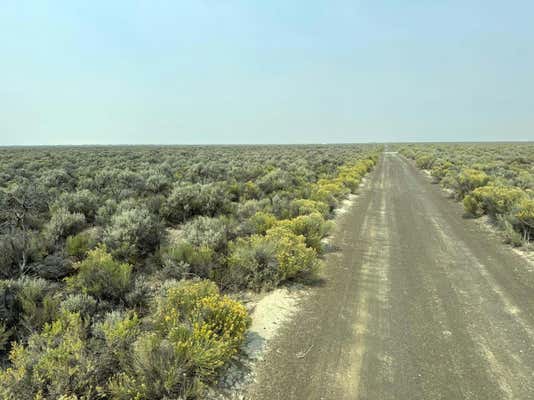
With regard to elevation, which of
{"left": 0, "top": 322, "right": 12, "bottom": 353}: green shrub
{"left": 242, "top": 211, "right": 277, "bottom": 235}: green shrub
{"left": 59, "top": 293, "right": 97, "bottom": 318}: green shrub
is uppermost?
{"left": 242, "top": 211, "right": 277, "bottom": 235}: green shrub

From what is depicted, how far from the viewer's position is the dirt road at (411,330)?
11.1 feet

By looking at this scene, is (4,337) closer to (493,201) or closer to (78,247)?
(78,247)

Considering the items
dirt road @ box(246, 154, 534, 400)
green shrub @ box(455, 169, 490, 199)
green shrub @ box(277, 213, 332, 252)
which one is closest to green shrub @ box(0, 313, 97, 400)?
dirt road @ box(246, 154, 534, 400)

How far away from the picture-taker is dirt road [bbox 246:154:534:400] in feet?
11.1

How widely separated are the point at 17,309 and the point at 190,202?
6.60 meters

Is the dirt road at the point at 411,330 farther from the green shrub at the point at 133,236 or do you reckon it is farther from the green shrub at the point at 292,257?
the green shrub at the point at 133,236

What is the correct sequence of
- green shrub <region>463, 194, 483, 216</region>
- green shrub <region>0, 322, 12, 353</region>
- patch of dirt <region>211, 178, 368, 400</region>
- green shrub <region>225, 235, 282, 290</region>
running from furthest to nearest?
1. green shrub <region>463, 194, 483, 216</region>
2. green shrub <region>225, 235, 282, 290</region>
3. green shrub <region>0, 322, 12, 353</region>
4. patch of dirt <region>211, 178, 368, 400</region>

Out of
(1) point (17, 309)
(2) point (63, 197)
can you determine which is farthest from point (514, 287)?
(2) point (63, 197)

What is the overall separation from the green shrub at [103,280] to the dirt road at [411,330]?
2.92 meters

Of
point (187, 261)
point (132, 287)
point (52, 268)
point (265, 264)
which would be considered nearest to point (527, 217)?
point (265, 264)

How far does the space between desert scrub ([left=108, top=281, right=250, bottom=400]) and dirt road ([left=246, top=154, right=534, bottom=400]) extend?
62 cm

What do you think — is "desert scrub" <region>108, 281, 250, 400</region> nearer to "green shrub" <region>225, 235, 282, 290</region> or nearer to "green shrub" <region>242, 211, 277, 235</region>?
"green shrub" <region>225, 235, 282, 290</region>

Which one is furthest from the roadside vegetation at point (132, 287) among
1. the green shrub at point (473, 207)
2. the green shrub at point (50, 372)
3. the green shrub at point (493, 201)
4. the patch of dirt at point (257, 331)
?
the green shrub at point (493, 201)

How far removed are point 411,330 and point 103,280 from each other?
5.19 meters
